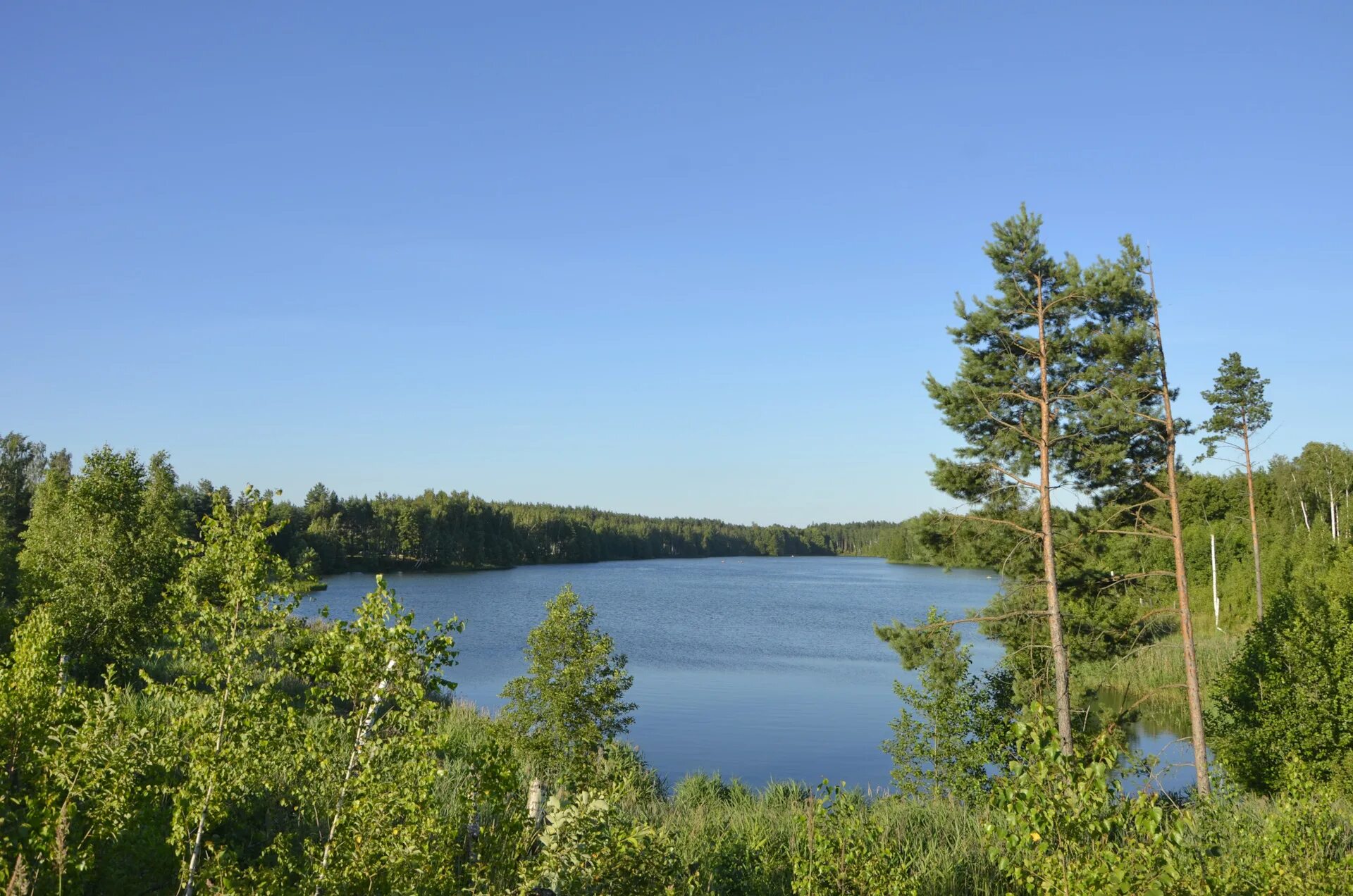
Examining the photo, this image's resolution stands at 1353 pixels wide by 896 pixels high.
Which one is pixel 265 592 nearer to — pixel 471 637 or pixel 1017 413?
pixel 1017 413

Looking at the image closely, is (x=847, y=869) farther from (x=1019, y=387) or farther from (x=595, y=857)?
(x=1019, y=387)

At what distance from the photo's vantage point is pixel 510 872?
16.3ft

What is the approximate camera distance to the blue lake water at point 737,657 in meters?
25.3

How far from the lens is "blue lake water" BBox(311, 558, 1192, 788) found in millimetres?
25294

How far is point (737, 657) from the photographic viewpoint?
42250 millimetres

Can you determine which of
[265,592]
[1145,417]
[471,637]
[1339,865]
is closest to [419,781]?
[265,592]

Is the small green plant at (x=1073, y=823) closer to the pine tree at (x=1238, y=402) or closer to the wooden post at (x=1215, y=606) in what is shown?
the pine tree at (x=1238, y=402)

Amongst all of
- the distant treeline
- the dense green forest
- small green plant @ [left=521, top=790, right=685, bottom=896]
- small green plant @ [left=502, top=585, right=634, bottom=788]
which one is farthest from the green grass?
the distant treeline

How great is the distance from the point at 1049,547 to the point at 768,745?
41.0 ft

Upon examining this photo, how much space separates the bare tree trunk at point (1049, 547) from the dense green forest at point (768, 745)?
3.5 inches

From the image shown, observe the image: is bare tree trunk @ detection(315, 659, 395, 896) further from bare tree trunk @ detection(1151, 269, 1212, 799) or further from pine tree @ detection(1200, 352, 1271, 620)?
pine tree @ detection(1200, 352, 1271, 620)

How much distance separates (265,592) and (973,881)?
743 cm

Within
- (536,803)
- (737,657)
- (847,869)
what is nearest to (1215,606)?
(737,657)

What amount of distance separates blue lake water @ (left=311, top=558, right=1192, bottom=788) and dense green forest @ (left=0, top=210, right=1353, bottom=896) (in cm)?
216
